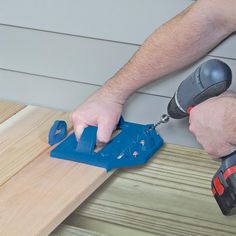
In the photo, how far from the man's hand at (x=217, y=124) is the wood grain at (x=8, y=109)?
2.40 feet

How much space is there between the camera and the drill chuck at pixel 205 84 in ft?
5.51

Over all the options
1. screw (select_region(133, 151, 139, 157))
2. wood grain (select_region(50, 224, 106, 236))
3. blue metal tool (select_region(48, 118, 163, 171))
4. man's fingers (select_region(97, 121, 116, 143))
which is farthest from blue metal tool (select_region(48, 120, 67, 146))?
wood grain (select_region(50, 224, 106, 236))

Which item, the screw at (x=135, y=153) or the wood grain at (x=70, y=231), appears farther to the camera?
the screw at (x=135, y=153)

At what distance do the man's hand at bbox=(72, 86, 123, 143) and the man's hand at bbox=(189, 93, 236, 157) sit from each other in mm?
315

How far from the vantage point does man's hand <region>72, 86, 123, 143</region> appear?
1919mm

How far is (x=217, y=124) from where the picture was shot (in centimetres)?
161

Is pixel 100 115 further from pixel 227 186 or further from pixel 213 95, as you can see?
pixel 227 186

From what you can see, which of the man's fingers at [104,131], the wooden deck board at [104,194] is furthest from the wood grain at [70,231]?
the man's fingers at [104,131]

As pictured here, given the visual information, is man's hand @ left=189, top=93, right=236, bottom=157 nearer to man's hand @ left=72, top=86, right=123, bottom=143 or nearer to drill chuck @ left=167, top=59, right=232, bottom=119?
drill chuck @ left=167, top=59, right=232, bottom=119

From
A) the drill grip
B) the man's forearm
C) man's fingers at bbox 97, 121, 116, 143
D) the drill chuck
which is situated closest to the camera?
the drill grip

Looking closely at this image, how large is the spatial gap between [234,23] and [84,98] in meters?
0.64

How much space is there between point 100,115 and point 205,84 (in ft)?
1.25

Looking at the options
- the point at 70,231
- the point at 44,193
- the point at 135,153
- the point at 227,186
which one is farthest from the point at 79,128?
the point at 227,186

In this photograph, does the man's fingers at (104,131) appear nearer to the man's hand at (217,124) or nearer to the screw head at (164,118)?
the screw head at (164,118)
